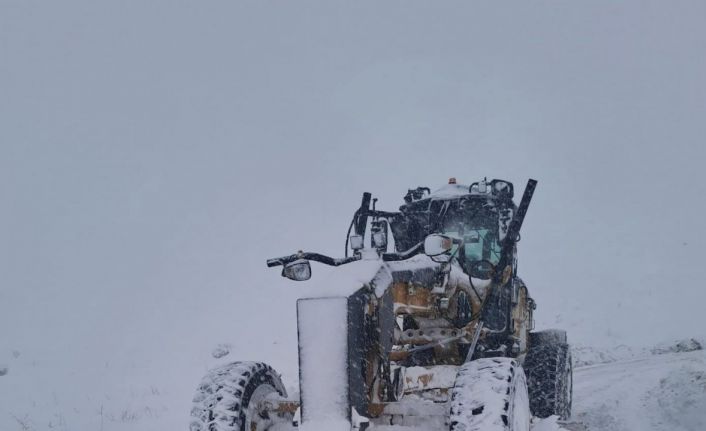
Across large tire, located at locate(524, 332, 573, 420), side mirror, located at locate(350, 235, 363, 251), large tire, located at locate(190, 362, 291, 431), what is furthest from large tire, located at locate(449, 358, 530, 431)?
large tire, located at locate(524, 332, 573, 420)

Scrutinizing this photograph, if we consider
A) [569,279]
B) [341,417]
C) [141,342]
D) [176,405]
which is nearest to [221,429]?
[341,417]

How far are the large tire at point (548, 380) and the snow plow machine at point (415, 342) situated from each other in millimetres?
11

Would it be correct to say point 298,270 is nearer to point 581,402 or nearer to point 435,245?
A: point 435,245

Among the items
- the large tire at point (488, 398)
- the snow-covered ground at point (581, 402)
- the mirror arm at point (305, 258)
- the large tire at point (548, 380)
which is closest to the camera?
the large tire at point (488, 398)

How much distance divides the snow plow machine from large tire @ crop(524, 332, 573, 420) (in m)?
0.01

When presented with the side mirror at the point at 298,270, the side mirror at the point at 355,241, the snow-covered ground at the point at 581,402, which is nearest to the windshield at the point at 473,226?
the side mirror at the point at 355,241

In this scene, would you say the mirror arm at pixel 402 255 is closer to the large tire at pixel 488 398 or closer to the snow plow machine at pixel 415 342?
the snow plow machine at pixel 415 342

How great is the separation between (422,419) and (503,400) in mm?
584

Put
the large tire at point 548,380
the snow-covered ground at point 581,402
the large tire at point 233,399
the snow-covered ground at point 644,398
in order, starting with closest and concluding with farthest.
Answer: the large tire at point 233,399 → the large tire at point 548,380 → the snow-covered ground at point 644,398 → the snow-covered ground at point 581,402

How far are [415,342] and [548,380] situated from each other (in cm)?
182

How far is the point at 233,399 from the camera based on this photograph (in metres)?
4.32

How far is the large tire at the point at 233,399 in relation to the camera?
4.25 meters

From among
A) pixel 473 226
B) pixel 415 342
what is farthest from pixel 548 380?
pixel 415 342

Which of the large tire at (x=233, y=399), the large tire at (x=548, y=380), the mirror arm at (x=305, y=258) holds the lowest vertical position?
the large tire at (x=548, y=380)
